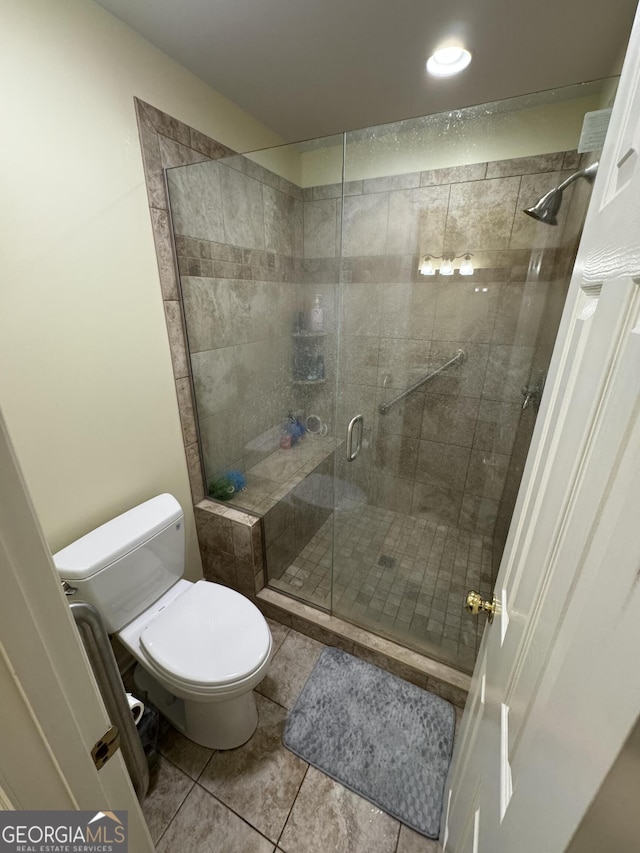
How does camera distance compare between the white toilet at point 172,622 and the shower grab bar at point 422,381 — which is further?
the shower grab bar at point 422,381

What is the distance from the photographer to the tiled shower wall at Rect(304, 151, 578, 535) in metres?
1.59

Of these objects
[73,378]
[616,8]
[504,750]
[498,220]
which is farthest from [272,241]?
[504,750]

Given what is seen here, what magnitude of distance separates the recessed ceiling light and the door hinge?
2153 millimetres

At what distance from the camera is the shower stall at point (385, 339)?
59.6 inches

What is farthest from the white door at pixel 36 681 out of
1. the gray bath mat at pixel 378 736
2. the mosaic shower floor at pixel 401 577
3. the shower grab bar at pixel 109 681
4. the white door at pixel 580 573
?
the mosaic shower floor at pixel 401 577

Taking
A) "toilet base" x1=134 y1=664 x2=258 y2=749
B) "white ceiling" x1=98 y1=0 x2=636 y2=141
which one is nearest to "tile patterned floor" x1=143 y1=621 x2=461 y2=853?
"toilet base" x1=134 y1=664 x2=258 y2=749

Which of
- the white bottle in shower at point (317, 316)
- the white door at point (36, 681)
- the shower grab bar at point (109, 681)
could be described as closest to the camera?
the white door at point (36, 681)

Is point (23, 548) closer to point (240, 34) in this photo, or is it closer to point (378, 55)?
point (240, 34)

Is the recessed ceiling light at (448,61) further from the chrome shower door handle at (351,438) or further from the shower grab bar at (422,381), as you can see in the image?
the chrome shower door handle at (351,438)

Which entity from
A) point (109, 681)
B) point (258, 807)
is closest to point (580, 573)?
point (109, 681)

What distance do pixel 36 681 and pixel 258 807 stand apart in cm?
122

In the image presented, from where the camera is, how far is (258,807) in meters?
1.13

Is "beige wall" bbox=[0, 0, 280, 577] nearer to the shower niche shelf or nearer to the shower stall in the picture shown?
the shower stall

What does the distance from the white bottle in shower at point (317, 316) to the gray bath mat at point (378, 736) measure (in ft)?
5.85
